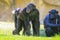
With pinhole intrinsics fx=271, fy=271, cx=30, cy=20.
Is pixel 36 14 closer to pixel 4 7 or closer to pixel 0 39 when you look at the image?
pixel 0 39

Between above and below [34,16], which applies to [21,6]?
above

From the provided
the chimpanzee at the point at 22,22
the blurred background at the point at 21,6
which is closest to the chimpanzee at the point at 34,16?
the chimpanzee at the point at 22,22

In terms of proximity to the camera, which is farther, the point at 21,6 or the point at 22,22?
the point at 21,6

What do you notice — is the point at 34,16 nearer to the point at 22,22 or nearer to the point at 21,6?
the point at 22,22

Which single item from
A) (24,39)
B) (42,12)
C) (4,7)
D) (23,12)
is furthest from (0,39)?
(4,7)

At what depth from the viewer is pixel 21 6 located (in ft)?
54.7

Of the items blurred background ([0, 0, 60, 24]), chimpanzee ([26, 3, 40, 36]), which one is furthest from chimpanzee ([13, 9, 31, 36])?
blurred background ([0, 0, 60, 24])

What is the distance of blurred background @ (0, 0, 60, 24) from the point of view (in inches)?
626

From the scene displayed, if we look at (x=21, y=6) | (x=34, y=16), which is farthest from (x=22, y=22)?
(x=21, y=6)

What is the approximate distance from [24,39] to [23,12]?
7.36 ft

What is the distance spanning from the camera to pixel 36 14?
7.34 m

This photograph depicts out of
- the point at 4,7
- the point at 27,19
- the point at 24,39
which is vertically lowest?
the point at 24,39

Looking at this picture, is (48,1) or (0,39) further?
(48,1)

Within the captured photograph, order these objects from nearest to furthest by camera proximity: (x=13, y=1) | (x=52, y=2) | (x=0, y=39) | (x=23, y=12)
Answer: (x=0, y=39) < (x=23, y=12) < (x=52, y=2) < (x=13, y=1)
